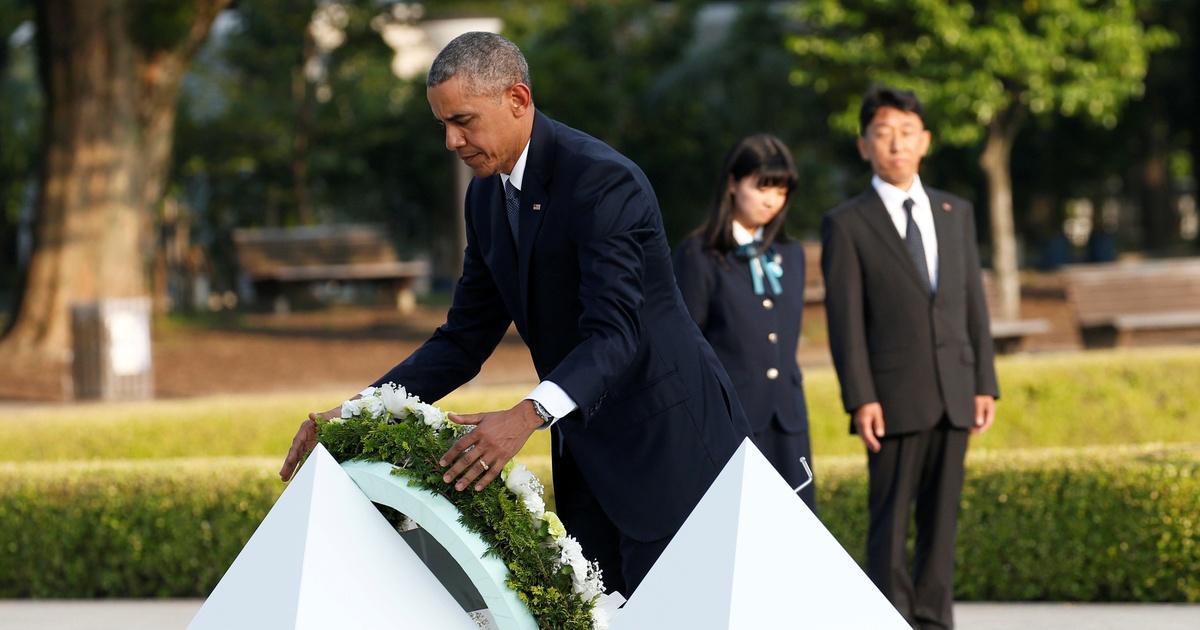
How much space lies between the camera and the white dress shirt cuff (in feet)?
10.4

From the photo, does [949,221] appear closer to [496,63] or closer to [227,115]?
[496,63]

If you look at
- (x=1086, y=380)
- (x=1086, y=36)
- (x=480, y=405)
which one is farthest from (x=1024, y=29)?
(x=480, y=405)

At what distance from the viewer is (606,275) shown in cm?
326

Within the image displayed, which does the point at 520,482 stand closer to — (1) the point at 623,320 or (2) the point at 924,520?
(1) the point at 623,320

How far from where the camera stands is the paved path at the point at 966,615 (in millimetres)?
6188

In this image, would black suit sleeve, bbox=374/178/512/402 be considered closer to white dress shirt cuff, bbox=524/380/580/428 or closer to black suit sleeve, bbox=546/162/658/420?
black suit sleeve, bbox=546/162/658/420

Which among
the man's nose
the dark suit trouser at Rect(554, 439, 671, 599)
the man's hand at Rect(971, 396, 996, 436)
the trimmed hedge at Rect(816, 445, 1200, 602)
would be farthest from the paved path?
the man's nose

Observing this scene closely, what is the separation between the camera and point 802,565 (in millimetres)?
2836

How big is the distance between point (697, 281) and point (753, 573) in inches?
122

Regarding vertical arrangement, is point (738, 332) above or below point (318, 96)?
below

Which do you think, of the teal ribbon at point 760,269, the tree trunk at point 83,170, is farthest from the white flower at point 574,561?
the tree trunk at point 83,170

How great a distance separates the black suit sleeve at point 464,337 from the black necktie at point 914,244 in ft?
7.15

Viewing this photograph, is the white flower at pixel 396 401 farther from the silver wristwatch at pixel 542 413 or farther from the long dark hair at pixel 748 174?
the long dark hair at pixel 748 174

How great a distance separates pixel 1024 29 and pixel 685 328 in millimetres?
15267
